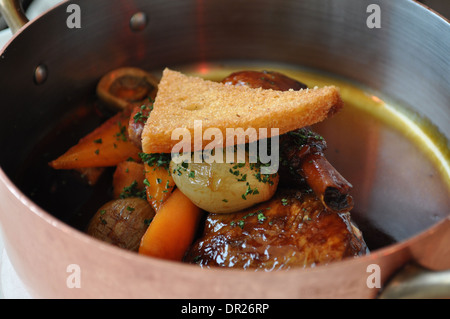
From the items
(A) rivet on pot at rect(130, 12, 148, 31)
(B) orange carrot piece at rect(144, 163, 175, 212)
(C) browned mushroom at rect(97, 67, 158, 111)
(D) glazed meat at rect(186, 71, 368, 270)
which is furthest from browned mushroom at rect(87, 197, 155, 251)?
(A) rivet on pot at rect(130, 12, 148, 31)

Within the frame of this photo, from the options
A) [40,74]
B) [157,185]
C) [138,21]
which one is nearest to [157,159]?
[157,185]

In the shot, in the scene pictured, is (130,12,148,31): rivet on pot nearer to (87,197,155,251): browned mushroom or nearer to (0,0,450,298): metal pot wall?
(0,0,450,298): metal pot wall

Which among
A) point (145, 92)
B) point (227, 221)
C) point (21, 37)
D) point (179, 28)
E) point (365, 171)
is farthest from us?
point (179, 28)

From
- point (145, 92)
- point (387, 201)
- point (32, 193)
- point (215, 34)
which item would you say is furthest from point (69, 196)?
point (387, 201)

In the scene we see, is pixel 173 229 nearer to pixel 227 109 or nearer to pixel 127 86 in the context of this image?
pixel 227 109
